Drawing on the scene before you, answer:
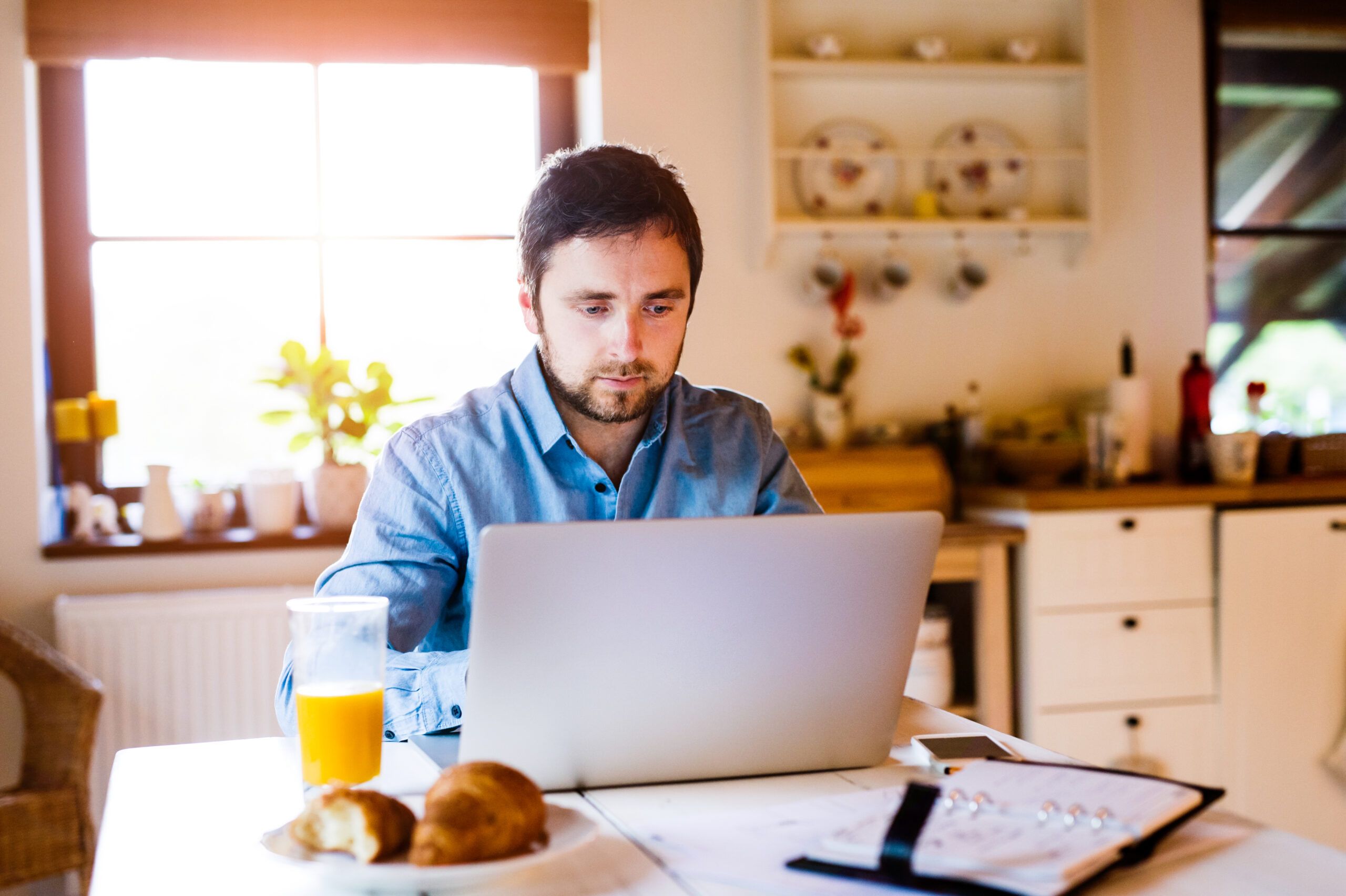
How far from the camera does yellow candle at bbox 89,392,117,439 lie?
268cm

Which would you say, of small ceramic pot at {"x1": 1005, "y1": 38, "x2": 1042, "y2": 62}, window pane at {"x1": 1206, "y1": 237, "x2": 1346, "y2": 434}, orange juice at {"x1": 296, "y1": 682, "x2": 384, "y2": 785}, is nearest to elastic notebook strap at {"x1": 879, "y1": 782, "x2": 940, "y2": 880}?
orange juice at {"x1": 296, "y1": 682, "x2": 384, "y2": 785}

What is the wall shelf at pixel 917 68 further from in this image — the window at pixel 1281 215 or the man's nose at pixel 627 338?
the man's nose at pixel 627 338

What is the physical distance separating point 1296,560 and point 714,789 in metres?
2.31

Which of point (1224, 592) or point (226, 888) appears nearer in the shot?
point (226, 888)

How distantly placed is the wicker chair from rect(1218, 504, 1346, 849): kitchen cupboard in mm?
2325

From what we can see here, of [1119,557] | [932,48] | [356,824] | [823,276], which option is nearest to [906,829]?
[356,824]

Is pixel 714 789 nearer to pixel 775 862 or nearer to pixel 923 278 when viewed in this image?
pixel 775 862

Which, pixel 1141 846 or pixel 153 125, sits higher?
pixel 153 125

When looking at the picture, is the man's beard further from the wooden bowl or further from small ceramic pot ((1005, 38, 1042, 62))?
small ceramic pot ((1005, 38, 1042, 62))

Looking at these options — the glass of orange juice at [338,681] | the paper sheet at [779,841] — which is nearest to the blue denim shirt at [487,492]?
the glass of orange juice at [338,681]

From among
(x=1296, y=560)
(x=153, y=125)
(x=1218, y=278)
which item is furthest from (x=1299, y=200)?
(x=153, y=125)

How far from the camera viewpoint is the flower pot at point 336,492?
9.19 feet

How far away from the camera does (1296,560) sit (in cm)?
280

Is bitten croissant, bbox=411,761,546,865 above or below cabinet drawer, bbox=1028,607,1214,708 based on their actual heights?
above
